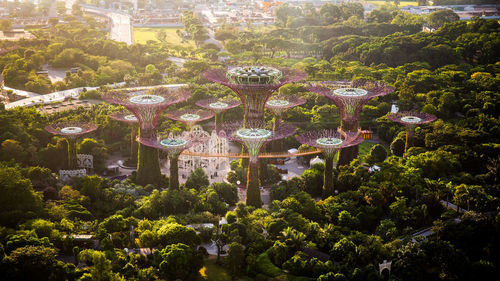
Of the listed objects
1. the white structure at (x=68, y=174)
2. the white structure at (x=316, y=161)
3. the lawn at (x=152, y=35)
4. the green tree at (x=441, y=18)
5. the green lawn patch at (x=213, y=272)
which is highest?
the green tree at (x=441, y=18)

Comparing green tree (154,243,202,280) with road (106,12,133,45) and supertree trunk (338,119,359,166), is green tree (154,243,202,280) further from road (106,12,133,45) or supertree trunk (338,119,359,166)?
road (106,12,133,45)

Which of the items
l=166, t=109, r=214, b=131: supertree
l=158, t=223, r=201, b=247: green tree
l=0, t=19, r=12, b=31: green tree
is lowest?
l=158, t=223, r=201, b=247: green tree

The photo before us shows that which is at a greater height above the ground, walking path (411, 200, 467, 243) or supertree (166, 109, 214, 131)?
supertree (166, 109, 214, 131)

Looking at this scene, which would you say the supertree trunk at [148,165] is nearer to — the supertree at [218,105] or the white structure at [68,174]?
the white structure at [68,174]

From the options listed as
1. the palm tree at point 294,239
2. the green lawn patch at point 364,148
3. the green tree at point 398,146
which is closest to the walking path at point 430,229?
the palm tree at point 294,239

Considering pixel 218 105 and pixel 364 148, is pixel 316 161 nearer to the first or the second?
pixel 364 148

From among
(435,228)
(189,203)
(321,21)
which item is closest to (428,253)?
(435,228)

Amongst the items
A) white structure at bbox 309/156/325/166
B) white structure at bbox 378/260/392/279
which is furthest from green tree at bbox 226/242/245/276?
white structure at bbox 309/156/325/166

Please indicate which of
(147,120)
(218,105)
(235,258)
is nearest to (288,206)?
(235,258)
